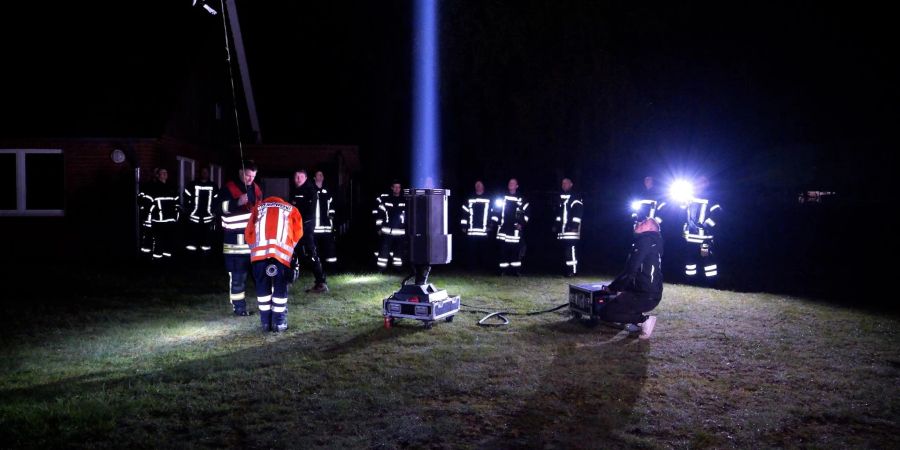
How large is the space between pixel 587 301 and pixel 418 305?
2.17 m

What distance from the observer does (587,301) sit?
838cm

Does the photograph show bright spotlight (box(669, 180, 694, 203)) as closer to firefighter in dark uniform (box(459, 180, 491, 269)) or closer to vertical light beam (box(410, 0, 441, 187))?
firefighter in dark uniform (box(459, 180, 491, 269))

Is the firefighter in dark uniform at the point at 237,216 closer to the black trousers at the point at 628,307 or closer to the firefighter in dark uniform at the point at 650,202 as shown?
the black trousers at the point at 628,307

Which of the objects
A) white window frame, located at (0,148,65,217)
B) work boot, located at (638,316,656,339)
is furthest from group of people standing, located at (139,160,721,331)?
white window frame, located at (0,148,65,217)

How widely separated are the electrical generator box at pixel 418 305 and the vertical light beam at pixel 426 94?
10.3 metres

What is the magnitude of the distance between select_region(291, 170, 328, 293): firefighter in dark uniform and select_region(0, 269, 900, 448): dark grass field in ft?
3.87

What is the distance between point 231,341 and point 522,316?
385 centimetres

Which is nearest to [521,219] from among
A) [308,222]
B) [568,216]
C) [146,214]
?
[568,216]

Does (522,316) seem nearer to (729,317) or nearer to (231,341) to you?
(729,317)

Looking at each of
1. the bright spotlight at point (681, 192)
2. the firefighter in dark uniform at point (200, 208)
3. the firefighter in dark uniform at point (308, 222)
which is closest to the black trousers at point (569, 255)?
the bright spotlight at point (681, 192)

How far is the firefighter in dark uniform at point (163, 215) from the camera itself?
46.8 ft

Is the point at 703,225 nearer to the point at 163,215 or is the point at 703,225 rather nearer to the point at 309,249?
the point at 309,249

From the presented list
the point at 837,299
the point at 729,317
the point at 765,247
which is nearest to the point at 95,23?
the point at 729,317

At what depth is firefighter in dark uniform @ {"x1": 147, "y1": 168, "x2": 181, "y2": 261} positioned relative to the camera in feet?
46.8
